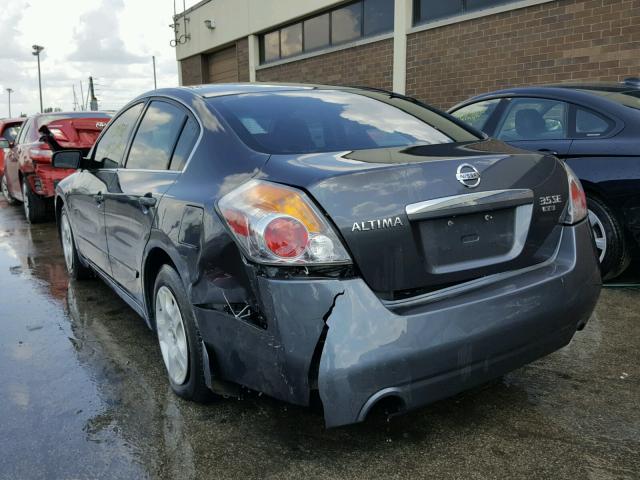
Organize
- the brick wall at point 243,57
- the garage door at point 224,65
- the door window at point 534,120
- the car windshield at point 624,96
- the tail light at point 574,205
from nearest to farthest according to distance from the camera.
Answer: the tail light at point 574,205
the car windshield at point 624,96
the door window at point 534,120
the brick wall at point 243,57
the garage door at point 224,65

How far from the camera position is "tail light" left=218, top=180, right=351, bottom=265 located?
1.99 m

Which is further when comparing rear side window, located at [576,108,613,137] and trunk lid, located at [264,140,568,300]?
rear side window, located at [576,108,613,137]

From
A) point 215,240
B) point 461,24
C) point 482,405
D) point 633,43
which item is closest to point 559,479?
point 482,405

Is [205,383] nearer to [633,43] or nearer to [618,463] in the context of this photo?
[618,463]

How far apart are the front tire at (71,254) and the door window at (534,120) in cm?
385

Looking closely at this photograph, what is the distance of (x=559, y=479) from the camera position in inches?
83.4

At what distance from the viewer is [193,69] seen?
904 inches

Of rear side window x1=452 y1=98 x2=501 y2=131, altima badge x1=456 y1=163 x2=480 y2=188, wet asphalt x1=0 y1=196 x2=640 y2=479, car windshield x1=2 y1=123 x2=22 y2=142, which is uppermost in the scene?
car windshield x1=2 y1=123 x2=22 y2=142

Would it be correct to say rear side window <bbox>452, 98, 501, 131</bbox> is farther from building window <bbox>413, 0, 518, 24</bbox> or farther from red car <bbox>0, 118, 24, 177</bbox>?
red car <bbox>0, 118, 24, 177</bbox>

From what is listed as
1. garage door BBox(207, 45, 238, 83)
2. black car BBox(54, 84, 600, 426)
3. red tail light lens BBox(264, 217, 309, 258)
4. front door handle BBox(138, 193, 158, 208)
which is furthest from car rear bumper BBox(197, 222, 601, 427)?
garage door BBox(207, 45, 238, 83)

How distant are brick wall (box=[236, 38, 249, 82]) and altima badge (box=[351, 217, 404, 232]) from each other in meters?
17.8

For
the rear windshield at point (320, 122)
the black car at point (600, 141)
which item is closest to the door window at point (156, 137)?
the rear windshield at point (320, 122)

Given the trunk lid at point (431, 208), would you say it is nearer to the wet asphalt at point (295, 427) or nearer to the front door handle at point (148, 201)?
the wet asphalt at point (295, 427)

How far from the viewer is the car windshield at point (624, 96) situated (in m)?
4.33
